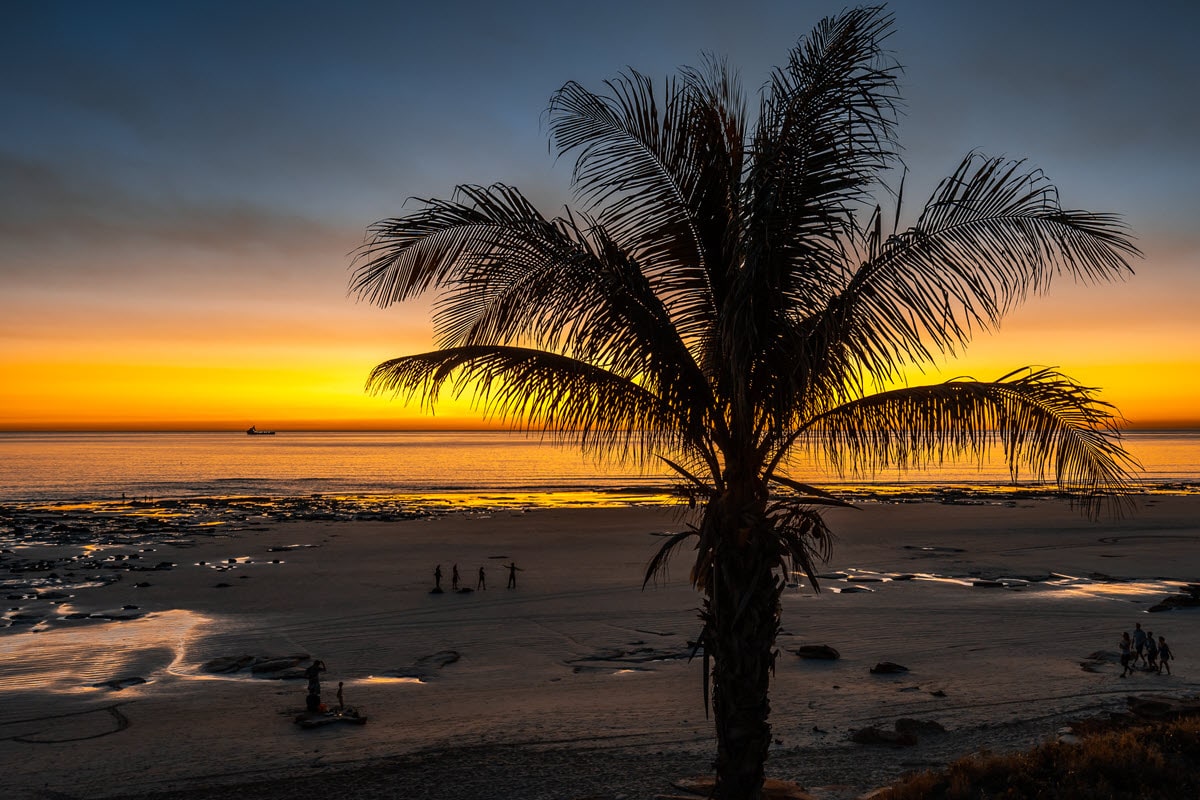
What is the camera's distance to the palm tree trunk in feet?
24.7

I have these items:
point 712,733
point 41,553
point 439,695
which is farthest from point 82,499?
point 712,733

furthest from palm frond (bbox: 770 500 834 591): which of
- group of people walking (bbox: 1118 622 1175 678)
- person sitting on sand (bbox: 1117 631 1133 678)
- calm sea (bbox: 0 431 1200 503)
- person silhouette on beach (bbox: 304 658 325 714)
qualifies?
calm sea (bbox: 0 431 1200 503)

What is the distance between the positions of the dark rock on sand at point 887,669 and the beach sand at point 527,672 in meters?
0.19

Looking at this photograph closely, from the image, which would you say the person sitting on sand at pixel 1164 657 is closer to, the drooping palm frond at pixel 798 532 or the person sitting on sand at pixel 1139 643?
the person sitting on sand at pixel 1139 643

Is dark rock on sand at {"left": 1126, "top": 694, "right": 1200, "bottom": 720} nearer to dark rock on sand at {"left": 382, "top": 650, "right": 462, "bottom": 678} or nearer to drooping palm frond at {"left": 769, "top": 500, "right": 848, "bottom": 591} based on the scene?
drooping palm frond at {"left": 769, "top": 500, "right": 848, "bottom": 591}

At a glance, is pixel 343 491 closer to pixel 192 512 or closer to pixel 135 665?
pixel 192 512

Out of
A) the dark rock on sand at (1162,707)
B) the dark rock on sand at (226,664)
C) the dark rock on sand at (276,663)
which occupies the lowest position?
the dark rock on sand at (226,664)

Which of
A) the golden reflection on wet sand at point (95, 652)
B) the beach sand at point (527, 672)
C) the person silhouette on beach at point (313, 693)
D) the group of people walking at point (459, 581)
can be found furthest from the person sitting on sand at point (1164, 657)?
the golden reflection on wet sand at point (95, 652)

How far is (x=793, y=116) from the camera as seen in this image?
7117 millimetres

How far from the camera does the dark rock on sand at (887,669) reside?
1753cm

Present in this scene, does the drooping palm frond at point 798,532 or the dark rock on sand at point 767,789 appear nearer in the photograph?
the drooping palm frond at point 798,532

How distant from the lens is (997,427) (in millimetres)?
7277

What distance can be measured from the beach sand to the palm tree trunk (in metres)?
4.05

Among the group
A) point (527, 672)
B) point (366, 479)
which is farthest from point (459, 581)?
point (366, 479)
